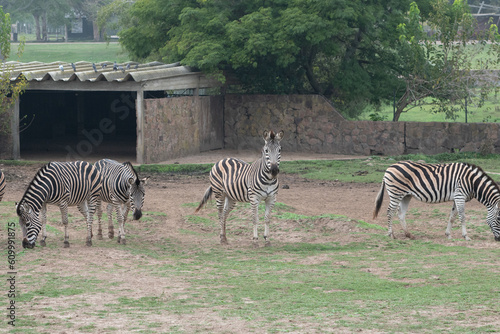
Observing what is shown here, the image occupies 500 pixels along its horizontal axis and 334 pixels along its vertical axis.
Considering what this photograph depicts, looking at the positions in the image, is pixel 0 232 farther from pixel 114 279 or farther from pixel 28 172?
pixel 28 172

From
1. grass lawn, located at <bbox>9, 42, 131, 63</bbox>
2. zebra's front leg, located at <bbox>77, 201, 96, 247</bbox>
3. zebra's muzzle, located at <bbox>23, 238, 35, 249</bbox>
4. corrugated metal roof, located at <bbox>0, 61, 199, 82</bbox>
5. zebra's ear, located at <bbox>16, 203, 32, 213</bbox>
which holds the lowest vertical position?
zebra's muzzle, located at <bbox>23, 238, 35, 249</bbox>

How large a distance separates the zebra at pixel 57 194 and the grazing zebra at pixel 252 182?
2.15 meters

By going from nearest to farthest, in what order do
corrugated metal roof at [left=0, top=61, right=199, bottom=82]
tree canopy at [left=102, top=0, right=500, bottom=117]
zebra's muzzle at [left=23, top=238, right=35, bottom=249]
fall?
zebra's muzzle at [left=23, top=238, right=35, bottom=249] → corrugated metal roof at [left=0, top=61, right=199, bottom=82] → tree canopy at [left=102, top=0, right=500, bottom=117]

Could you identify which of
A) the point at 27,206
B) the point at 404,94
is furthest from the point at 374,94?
the point at 27,206

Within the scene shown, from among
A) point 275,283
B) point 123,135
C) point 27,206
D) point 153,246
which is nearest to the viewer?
point 275,283

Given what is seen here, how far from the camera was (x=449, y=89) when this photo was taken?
25.8m

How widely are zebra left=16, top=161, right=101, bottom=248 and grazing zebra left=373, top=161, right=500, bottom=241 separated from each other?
522cm

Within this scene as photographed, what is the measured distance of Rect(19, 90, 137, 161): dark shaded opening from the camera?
96.3 ft

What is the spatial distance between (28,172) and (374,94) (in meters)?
12.1

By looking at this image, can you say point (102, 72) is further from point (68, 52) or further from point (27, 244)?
point (68, 52)

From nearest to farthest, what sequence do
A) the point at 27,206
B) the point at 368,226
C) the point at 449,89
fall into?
the point at 27,206
the point at 368,226
the point at 449,89

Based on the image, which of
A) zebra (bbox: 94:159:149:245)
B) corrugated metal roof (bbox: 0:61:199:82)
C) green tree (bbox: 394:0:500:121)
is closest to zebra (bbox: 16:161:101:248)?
zebra (bbox: 94:159:149:245)

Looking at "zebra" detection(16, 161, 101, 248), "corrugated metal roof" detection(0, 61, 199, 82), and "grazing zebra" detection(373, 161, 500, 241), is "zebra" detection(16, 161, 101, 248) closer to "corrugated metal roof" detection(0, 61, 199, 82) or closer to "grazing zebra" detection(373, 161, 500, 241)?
"grazing zebra" detection(373, 161, 500, 241)

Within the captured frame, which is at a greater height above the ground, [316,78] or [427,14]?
[427,14]
